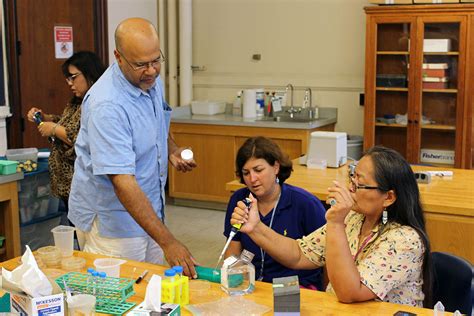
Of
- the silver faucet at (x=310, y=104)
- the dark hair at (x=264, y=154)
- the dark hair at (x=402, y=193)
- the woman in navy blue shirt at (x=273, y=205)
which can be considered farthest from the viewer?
the silver faucet at (x=310, y=104)

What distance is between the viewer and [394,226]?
7.07 ft

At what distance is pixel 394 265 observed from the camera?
6.82ft

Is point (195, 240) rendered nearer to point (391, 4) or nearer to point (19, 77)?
point (19, 77)

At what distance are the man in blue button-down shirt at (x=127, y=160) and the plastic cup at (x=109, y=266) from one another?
17 centimetres

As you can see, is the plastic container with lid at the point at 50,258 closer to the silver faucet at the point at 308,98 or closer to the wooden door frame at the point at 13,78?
the wooden door frame at the point at 13,78

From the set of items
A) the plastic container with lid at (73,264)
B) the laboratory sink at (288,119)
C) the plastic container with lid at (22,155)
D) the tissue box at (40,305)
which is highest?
the laboratory sink at (288,119)

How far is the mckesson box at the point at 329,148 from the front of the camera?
4180 mm

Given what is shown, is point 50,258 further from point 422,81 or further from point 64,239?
point 422,81

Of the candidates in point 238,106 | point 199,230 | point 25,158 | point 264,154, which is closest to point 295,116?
point 238,106

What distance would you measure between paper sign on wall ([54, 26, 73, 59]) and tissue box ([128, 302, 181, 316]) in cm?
403

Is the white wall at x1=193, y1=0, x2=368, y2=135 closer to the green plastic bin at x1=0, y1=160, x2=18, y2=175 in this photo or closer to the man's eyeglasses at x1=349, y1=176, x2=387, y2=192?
the green plastic bin at x1=0, y1=160, x2=18, y2=175

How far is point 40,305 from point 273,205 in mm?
1304

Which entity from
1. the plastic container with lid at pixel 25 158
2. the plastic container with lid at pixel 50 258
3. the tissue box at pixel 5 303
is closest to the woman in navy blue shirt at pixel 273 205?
the plastic container with lid at pixel 50 258

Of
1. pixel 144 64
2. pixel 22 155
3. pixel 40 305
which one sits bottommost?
pixel 40 305
